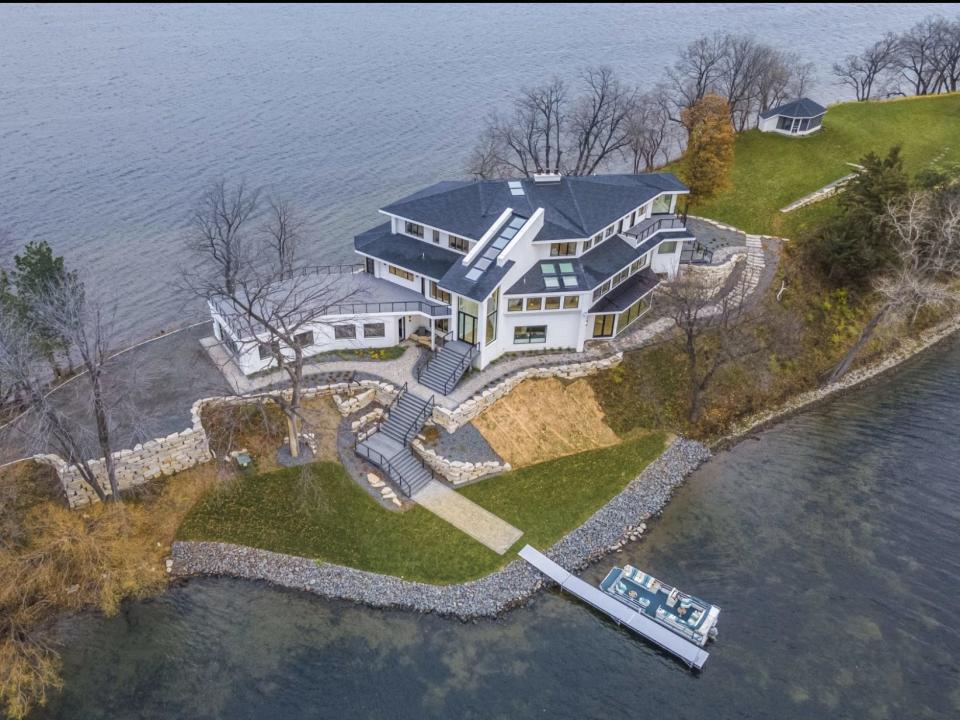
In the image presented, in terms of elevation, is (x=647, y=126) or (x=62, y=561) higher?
(x=647, y=126)

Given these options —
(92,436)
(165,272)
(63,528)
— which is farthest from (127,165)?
(63,528)

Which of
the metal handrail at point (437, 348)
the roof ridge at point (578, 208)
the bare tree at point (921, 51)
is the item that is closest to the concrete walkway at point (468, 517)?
the metal handrail at point (437, 348)

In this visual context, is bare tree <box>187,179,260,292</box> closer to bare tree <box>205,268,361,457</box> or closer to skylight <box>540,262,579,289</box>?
bare tree <box>205,268,361,457</box>

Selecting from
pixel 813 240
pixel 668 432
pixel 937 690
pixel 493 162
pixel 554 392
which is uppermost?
pixel 493 162

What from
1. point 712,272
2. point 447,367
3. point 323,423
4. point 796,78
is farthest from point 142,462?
point 796,78

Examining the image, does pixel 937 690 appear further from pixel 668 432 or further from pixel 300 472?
pixel 300 472

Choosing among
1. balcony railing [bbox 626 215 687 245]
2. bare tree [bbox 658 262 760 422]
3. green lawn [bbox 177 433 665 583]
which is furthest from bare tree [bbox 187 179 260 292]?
bare tree [bbox 658 262 760 422]

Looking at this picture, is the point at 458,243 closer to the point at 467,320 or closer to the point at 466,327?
the point at 467,320

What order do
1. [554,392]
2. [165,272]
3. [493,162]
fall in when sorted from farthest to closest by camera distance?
[493,162] → [165,272] → [554,392]
